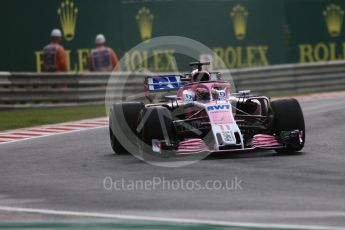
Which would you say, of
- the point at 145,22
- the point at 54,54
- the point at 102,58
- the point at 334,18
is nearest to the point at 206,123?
the point at 54,54

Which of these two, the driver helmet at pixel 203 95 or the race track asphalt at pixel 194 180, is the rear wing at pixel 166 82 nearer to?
the driver helmet at pixel 203 95

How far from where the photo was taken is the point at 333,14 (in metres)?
28.7

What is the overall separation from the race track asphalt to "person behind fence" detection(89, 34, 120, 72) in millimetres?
8135

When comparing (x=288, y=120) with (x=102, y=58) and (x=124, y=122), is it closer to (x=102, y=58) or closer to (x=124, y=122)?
(x=124, y=122)

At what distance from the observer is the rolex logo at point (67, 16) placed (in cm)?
2341

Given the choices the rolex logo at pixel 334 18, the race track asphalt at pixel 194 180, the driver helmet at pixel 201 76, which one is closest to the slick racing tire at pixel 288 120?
the race track asphalt at pixel 194 180

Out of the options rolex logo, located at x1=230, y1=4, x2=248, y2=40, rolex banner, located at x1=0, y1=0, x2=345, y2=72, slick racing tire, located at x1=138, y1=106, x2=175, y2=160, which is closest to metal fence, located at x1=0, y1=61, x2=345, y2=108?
rolex banner, located at x1=0, y1=0, x2=345, y2=72

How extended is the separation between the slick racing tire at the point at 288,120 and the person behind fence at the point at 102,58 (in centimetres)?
1072

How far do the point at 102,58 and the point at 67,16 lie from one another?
1329mm

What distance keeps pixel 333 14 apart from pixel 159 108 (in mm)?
16214

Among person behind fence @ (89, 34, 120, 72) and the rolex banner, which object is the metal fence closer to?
person behind fence @ (89, 34, 120, 72)

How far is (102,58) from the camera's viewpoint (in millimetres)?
24125

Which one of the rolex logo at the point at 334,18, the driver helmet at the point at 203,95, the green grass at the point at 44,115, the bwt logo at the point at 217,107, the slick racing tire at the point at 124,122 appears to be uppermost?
the rolex logo at the point at 334,18

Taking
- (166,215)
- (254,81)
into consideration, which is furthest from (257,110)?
(254,81)
